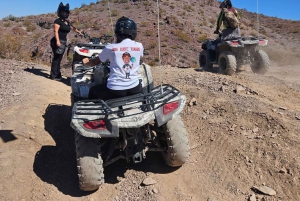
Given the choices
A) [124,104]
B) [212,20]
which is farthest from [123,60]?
[212,20]

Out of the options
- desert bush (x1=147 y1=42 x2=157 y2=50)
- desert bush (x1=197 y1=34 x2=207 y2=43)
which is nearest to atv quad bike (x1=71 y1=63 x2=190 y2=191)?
desert bush (x1=147 y1=42 x2=157 y2=50)

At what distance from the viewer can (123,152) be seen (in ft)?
13.2

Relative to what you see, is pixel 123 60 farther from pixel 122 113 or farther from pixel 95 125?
pixel 95 125

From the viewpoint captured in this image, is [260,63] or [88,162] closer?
[88,162]

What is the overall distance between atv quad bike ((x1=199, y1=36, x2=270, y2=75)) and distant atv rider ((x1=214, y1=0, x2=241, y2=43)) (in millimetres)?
334

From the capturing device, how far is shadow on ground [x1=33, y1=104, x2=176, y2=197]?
164 inches

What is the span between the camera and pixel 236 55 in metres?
9.81

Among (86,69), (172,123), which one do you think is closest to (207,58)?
(86,69)

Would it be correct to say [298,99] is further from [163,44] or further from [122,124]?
[163,44]

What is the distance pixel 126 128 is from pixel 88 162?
Result: 1.90 feet

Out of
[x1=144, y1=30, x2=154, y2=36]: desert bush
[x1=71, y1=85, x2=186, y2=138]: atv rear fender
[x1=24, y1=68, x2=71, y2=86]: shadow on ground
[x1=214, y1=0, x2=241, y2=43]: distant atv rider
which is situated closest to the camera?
[x1=71, y1=85, x2=186, y2=138]: atv rear fender

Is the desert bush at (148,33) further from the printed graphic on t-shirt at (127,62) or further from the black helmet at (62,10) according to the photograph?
the printed graphic on t-shirt at (127,62)

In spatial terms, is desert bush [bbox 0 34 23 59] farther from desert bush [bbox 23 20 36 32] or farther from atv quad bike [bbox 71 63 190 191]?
desert bush [bbox 23 20 36 32]

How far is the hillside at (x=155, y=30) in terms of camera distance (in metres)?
16.9
